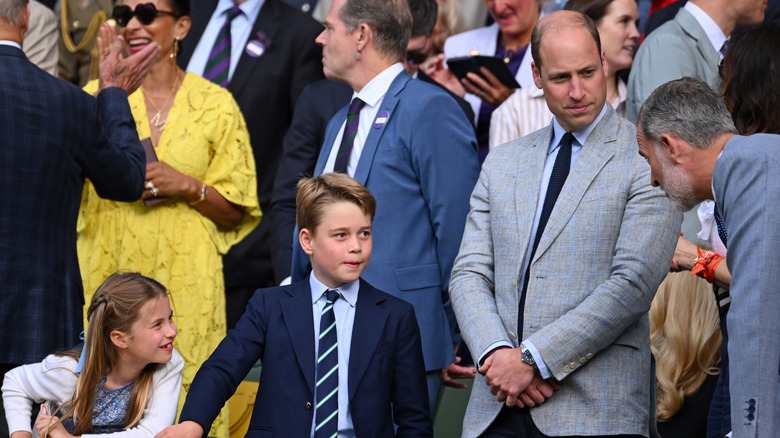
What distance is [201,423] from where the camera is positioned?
331 centimetres

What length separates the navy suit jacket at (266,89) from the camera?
5797 millimetres

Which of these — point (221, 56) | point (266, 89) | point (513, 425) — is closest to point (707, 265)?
point (513, 425)

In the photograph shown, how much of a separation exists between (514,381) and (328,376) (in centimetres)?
59

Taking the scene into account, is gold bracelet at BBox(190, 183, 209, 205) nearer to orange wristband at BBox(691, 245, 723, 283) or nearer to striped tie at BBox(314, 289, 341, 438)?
striped tie at BBox(314, 289, 341, 438)

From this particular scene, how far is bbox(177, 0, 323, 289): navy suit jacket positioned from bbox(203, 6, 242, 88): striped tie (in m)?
0.07

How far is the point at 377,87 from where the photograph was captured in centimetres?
433

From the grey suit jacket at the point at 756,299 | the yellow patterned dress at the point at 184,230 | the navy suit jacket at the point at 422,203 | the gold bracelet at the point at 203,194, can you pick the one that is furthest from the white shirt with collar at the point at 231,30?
the grey suit jacket at the point at 756,299

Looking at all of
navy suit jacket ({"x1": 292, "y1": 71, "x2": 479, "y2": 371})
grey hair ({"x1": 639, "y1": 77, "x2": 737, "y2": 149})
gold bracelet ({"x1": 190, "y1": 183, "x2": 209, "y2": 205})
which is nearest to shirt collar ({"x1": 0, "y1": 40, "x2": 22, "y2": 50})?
gold bracelet ({"x1": 190, "y1": 183, "x2": 209, "y2": 205})

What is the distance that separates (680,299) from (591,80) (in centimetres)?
106

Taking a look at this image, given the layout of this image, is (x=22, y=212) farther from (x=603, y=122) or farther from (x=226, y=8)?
(x=226, y=8)

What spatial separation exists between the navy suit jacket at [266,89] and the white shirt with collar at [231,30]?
30 mm

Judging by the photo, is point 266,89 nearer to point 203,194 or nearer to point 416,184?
point 203,194

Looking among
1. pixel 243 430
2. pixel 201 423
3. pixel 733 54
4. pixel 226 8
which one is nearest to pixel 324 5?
pixel 226 8

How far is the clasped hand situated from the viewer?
133 inches
